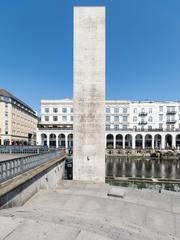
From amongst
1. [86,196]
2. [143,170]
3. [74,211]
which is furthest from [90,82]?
[143,170]

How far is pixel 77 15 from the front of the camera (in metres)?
20.3

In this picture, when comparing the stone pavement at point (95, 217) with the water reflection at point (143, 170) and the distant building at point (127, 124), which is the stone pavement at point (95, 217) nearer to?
the water reflection at point (143, 170)

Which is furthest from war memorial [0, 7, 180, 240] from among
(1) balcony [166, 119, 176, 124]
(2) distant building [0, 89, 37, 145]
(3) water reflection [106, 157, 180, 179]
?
(1) balcony [166, 119, 176, 124]

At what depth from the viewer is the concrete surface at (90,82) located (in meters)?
20.2

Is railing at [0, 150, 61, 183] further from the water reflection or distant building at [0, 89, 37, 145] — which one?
distant building at [0, 89, 37, 145]

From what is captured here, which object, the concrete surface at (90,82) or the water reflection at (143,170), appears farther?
the water reflection at (143,170)

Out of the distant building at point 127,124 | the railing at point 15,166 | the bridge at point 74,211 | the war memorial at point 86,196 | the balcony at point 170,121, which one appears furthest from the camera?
the balcony at point 170,121

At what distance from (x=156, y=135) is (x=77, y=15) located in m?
59.0

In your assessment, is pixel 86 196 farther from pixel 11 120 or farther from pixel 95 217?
pixel 11 120

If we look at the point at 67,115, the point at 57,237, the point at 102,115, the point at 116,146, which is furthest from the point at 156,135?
the point at 57,237

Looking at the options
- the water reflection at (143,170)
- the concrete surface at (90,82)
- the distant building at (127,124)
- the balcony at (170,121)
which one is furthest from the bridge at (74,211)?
the balcony at (170,121)

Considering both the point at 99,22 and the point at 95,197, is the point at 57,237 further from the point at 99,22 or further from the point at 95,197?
the point at 99,22

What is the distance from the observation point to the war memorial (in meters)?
6.21

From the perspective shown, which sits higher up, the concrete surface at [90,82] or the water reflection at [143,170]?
the concrete surface at [90,82]
